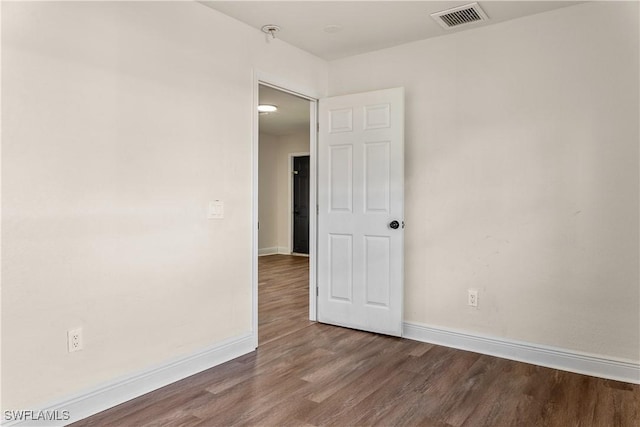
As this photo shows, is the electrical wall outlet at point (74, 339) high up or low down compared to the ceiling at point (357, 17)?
down

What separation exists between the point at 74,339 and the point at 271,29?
7.91 ft

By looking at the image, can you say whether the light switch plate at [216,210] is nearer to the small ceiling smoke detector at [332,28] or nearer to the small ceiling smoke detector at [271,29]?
the small ceiling smoke detector at [271,29]

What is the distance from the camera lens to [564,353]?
9.50 ft

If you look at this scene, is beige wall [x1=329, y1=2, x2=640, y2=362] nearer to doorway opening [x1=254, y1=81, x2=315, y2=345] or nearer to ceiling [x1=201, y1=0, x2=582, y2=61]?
ceiling [x1=201, y1=0, x2=582, y2=61]

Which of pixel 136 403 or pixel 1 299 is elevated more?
pixel 1 299

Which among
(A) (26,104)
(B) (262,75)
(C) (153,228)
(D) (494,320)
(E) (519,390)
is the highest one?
(B) (262,75)

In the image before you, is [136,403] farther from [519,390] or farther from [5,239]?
[519,390]

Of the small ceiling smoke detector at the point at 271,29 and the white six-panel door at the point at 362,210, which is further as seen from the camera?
the white six-panel door at the point at 362,210

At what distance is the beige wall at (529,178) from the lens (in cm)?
272

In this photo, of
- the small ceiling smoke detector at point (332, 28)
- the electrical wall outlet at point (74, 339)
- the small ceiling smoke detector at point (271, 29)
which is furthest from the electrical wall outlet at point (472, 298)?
the electrical wall outlet at point (74, 339)

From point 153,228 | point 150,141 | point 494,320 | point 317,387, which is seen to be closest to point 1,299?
point 153,228

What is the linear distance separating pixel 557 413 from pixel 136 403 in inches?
89.5

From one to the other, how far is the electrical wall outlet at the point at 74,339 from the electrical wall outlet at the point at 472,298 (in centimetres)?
261

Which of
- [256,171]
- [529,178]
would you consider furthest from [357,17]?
[529,178]
